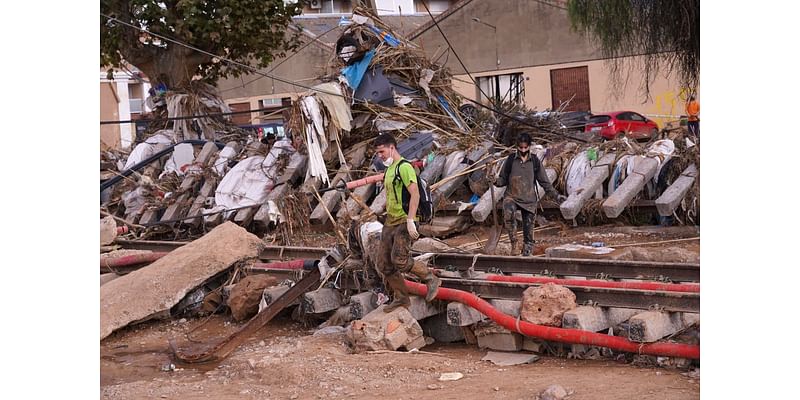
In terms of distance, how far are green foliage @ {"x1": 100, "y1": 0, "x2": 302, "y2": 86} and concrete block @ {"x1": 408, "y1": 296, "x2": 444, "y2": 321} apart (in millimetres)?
14804

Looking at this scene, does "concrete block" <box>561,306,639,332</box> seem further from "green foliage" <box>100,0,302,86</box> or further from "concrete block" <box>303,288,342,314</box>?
"green foliage" <box>100,0,302,86</box>

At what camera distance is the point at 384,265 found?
7746mm

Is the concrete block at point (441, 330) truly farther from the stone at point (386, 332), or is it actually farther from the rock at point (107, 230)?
the rock at point (107, 230)

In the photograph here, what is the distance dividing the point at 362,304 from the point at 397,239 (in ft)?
2.72

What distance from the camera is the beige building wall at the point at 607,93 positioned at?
101ft

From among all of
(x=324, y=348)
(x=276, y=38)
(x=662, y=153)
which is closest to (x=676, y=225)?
(x=662, y=153)

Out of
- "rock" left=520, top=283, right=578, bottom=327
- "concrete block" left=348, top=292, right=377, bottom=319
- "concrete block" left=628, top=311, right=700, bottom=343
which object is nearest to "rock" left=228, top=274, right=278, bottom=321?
"concrete block" left=348, top=292, right=377, bottom=319

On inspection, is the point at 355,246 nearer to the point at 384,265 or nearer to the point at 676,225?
the point at 384,265

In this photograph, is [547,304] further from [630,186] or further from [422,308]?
[630,186]

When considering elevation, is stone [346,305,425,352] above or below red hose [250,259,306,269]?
below

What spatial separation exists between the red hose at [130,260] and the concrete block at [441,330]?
158 inches

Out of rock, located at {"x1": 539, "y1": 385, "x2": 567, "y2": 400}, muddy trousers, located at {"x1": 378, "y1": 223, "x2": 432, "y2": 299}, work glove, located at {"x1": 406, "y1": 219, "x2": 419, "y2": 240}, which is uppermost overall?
work glove, located at {"x1": 406, "y1": 219, "x2": 419, "y2": 240}

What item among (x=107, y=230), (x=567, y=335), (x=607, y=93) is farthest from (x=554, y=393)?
(x=607, y=93)

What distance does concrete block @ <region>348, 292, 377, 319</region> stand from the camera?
8117mm
